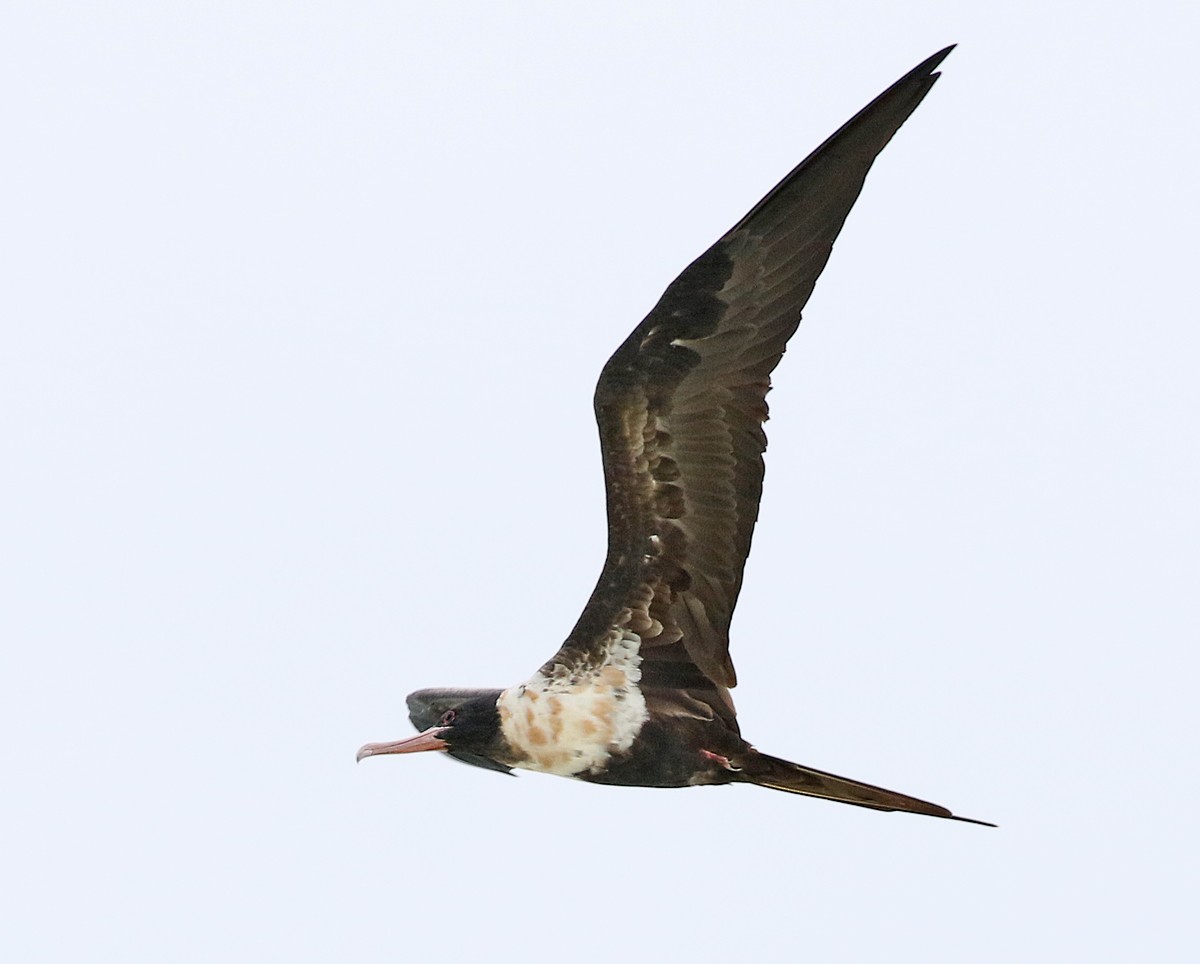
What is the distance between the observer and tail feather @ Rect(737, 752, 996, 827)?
7.39 m

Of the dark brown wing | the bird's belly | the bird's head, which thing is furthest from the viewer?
the bird's head

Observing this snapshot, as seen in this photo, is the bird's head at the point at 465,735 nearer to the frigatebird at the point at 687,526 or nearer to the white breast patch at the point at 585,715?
the frigatebird at the point at 687,526

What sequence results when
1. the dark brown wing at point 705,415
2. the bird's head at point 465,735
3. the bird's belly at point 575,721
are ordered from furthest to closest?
the bird's head at point 465,735, the bird's belly at point 575,721, the dark brown wing at point 705,415

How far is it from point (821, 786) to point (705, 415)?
1.39 m

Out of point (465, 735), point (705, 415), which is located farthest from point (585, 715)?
point (705, 415)

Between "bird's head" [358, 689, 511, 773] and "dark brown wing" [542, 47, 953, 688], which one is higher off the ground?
"dark brown wing" [542, 47, 953, 688]

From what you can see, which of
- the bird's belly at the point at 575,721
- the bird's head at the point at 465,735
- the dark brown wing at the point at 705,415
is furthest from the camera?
the bird's head at the point at 465,735

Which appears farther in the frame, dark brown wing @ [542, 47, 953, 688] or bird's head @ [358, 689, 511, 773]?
bird's head @ [358, 689, 511, 773]

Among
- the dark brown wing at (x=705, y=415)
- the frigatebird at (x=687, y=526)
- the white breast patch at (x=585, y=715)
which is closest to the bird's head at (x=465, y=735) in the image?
the frigatebird at (x=687, y=526)

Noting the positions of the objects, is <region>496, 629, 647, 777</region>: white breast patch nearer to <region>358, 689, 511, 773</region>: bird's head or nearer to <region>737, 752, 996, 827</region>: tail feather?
<region>358, 689, 511, 773</region>: bird's head

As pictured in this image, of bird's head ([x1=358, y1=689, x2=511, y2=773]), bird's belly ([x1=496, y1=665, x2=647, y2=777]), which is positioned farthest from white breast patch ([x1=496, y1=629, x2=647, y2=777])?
bird's head ([x1=358, y1=689, x2=511, y2=773])

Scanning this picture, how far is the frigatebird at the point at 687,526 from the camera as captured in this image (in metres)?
7.17

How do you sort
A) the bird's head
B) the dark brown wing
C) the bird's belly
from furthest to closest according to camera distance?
the bird's head → the bird's belly → the dark brown wing

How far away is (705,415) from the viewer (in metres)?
7.35
